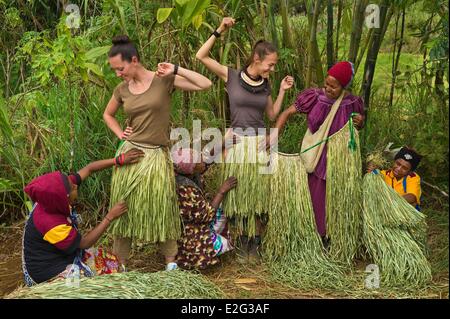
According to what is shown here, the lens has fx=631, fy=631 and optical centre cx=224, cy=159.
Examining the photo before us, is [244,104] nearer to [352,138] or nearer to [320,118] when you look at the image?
[320,118]

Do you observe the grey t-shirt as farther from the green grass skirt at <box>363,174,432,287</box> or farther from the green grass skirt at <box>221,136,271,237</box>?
the green grass skirt at <box>363,174,432,287</box>

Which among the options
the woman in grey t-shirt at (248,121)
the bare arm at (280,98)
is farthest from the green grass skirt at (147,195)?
the bare arm at (280,98)

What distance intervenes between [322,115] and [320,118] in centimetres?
2

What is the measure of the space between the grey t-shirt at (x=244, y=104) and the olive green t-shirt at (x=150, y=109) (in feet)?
1.17

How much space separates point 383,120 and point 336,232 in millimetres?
1404

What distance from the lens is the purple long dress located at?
11.7 feet

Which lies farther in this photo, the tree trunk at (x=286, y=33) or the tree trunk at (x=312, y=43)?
the tree trunk at (x=286, y=33)

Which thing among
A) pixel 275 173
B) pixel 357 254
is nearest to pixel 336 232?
pixel 357 254

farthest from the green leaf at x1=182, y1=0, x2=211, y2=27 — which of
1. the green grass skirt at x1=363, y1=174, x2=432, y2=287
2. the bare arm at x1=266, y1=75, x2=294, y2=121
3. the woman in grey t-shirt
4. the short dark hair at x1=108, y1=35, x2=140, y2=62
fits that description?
the green grass skirt at x1=363, y1=174, x2=432, y2=287

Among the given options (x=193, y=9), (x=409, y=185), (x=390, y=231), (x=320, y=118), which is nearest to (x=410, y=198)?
(x=409, y=185)

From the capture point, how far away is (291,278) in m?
3.51

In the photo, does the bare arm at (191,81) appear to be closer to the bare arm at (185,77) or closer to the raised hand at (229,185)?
the bare arm at (185,77)

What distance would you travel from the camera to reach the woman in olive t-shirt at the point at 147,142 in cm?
331

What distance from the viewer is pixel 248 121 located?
3.54 metres
